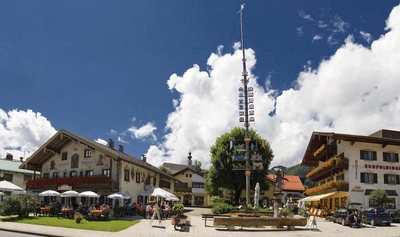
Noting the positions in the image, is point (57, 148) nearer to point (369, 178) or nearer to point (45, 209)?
point (45, 209)

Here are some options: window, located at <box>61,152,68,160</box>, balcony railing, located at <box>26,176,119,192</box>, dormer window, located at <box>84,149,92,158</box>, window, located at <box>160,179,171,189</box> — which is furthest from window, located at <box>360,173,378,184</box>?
window, located at <box>61,152,68,160</box>

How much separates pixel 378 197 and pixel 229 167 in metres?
19.2

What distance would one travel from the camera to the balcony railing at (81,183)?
3547cm

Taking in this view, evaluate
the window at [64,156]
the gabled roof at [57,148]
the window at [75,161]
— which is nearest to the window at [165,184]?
the gabled roof at [57,148]

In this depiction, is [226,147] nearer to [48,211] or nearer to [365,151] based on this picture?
[365,151]

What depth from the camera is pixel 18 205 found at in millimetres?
27172

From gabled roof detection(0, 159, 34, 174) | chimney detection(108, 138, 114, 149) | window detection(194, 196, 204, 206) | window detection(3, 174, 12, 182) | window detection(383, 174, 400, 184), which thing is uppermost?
chimney detection(108, 138, 114, 149)

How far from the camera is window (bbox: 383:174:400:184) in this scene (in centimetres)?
3866

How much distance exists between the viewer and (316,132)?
146 feet

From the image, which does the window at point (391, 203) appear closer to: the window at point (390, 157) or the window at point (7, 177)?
the window at point (390, 157)

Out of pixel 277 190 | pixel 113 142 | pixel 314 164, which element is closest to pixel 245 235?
pixel 277 190

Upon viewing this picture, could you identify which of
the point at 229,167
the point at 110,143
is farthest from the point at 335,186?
the point at 110,143

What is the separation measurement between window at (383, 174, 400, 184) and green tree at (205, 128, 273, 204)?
1516cm

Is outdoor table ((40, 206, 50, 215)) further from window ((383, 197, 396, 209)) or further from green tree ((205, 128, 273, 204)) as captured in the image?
window ((383, 197, 396, 209))
